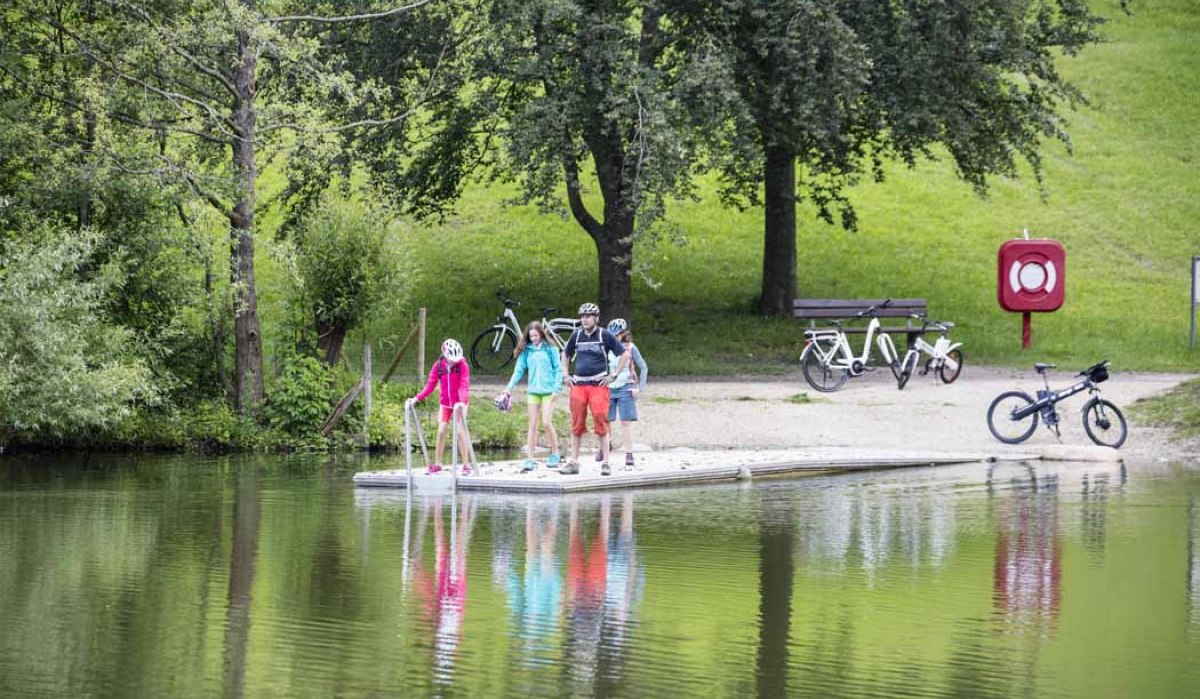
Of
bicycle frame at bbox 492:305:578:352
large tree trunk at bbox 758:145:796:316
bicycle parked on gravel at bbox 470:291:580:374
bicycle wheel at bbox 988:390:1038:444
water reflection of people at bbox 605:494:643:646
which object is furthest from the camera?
large tree trunk at bbox 758:145:796:316

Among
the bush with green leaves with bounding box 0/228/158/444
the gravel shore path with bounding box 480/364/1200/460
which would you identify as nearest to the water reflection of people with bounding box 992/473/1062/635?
the gravel shore path with bounding box 480/364/1200/460

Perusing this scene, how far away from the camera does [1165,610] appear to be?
12836 millimetres

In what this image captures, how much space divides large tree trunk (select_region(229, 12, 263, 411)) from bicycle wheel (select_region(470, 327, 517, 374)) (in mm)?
6944

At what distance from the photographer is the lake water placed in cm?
1030

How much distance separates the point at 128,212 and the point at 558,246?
1959cm

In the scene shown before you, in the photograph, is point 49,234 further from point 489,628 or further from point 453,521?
point 489,628

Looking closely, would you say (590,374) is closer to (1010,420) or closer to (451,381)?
(451,381)

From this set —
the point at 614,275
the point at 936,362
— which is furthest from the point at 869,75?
the point at 614,275

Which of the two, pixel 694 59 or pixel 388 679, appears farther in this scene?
pixel 694 59

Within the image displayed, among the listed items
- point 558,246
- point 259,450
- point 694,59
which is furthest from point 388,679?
point 558,246

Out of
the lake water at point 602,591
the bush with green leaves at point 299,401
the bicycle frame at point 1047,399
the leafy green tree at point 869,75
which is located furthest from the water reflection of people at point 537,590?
the leafy green tree at point 869,75

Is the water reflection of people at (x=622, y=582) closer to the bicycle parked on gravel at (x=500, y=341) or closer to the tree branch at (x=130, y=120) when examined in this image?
the tree branch at (x=130, y=120)

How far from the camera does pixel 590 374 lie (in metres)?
20.4

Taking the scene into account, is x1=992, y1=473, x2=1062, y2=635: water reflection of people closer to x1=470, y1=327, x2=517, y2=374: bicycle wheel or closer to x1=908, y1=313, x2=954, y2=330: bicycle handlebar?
x1=908, y1=313, x2=954, y2=330: bicycle handlebar
